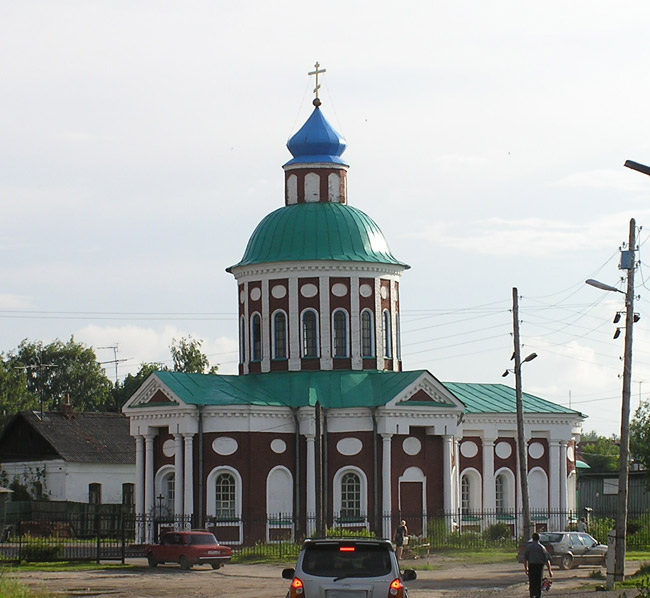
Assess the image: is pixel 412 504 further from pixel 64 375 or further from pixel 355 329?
pixel 64 375

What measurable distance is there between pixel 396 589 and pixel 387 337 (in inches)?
1394

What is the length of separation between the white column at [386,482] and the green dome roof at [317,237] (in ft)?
24.8

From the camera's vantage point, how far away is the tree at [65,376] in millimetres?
99375

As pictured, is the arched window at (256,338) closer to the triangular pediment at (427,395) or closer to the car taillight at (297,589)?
the triangular pediment at (427,395)

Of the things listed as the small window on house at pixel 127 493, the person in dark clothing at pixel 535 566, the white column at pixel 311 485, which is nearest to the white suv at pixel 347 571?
the person in dark clothing at pixel 535 566

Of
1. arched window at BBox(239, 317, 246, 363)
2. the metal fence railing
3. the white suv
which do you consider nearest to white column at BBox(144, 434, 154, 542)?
the metal fence railing

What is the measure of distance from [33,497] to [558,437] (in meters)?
26.4

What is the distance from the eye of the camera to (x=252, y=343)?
56094 mm

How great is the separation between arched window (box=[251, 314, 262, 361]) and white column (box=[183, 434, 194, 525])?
20.6 ft

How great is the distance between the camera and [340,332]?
180ft

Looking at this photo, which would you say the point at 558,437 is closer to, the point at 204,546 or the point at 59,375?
the point at 204,546

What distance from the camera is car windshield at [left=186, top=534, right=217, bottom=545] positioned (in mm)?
41688

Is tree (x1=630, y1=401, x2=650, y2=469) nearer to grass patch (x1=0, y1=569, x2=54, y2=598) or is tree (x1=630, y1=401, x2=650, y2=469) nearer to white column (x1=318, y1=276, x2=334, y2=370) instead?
white column (x1=318, y1=276, x2=334, y2=370)

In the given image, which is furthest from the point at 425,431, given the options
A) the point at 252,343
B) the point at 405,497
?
the point at 252,343
